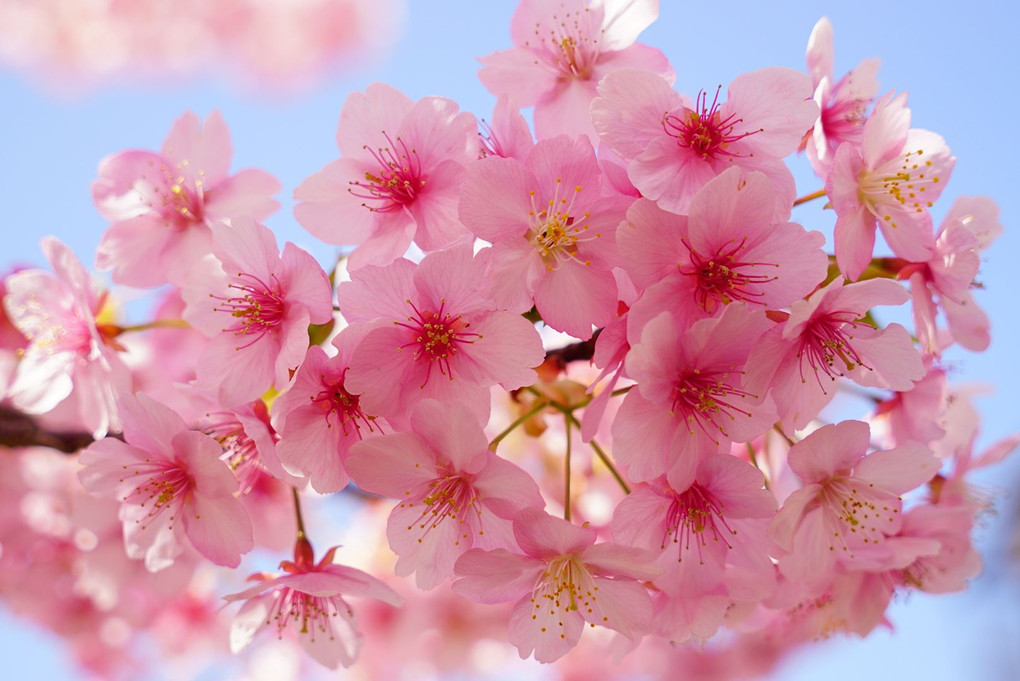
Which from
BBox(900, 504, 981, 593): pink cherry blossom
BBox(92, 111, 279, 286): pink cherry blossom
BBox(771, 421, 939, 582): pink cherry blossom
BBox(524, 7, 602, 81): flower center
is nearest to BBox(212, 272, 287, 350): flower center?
BBox(92, 111, 279, 286): pink cherry blossom

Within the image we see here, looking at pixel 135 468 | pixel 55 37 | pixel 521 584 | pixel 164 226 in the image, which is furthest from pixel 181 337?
pixel 55 37

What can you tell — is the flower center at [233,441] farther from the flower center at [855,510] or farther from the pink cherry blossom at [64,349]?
the flower center at [855,510]

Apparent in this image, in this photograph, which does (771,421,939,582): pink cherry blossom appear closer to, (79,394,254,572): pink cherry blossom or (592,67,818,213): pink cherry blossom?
(592,67,818,213): pink cherry blossom

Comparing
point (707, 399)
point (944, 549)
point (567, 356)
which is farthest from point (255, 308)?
point (944, 549)

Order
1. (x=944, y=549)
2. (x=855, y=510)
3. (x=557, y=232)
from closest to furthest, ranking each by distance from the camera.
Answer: (x=557, y=232) → (x=855, y=510) → (x=944, y=549)

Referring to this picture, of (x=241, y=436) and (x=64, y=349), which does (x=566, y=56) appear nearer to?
(x=241, y=436)

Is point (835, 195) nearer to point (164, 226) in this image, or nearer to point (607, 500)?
point (164, 226)
